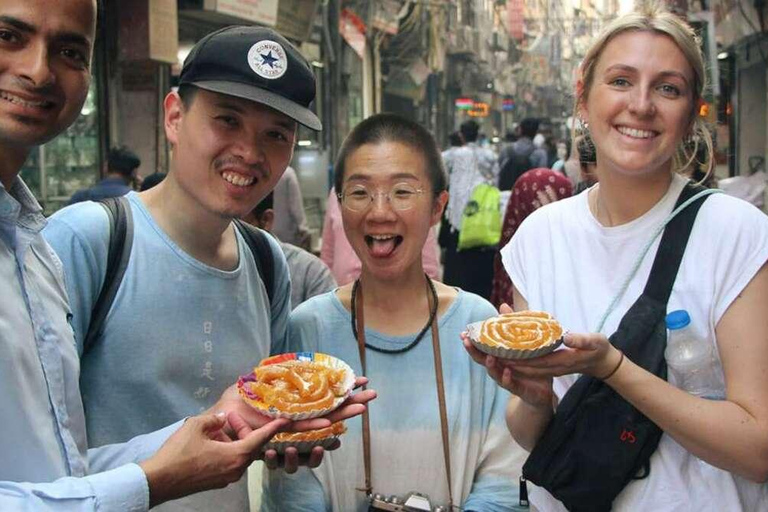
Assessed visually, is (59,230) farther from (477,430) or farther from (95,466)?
(477,430)

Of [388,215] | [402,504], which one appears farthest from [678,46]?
[402,504]

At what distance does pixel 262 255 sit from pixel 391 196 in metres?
0.47

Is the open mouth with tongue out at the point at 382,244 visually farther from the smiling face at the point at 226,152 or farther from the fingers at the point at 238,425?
the fingers at the point at 238,425

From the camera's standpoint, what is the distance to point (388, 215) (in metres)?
2.94

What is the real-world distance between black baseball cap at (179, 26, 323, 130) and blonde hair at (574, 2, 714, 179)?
2.88 feet

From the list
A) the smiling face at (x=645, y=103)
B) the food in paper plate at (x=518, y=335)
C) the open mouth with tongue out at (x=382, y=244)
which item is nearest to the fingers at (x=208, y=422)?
the food in paper plate at (x=518, y=335)

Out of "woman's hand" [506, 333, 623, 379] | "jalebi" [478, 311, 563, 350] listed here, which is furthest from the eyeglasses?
"woman's hand" [506, 333, 623, 379]

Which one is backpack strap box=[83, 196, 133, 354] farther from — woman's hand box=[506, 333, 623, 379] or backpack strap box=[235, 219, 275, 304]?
woman's hand box=[506, 333, 623, 379]

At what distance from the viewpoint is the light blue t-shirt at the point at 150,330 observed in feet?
8.19

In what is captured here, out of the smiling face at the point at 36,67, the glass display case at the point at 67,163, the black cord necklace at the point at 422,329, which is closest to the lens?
the smiling face at the point at 36,67

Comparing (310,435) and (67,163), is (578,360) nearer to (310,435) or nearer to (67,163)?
(310,435)

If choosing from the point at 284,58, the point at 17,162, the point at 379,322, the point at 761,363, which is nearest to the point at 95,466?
the point at 17,162

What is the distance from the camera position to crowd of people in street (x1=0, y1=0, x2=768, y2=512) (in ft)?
7.92

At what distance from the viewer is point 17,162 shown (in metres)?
2.02
